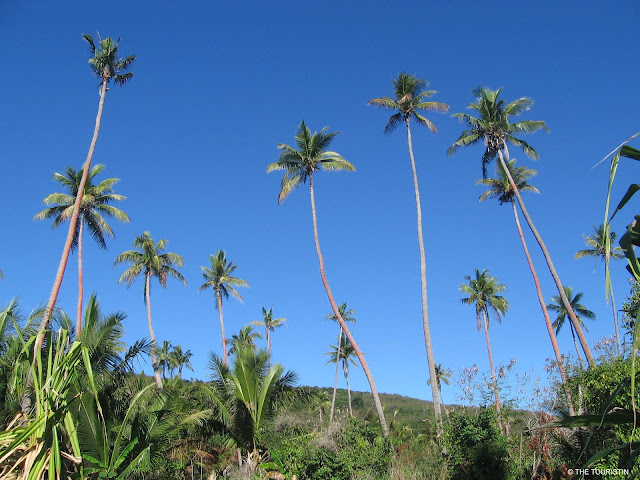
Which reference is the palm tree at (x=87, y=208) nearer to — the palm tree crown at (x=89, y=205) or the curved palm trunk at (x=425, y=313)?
the palm tree crown at (x=89, y=205)

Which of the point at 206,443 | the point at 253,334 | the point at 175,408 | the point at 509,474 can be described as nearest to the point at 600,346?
the point at 509,474

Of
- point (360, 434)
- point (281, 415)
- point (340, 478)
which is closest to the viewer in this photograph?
point (340, 478)

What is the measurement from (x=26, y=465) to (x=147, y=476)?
51.6ft

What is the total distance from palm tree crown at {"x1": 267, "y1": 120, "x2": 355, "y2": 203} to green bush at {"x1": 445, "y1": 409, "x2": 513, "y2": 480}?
46.7 feet

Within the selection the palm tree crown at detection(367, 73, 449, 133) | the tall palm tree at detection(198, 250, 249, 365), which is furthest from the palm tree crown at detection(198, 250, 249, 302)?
the palm tree crown at detection(367, 73, 449, 133)

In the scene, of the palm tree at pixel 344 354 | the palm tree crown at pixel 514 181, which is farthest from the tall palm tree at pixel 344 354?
the palm tree crown at pixel 514 181

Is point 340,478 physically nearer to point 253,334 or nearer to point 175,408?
point 175,408

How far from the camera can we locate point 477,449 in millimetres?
15281

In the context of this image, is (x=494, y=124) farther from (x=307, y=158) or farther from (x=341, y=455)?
(x=341, y=455)

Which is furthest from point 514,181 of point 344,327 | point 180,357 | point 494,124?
point 180,357

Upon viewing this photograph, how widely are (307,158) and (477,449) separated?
16134 mm

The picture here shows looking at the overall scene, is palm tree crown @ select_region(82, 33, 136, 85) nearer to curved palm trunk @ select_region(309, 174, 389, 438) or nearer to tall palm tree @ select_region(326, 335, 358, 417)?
curved palm trunk @ select_region(309, 174, 389, 438)

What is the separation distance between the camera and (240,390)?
64.2 feet

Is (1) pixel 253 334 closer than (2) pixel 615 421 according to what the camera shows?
No
